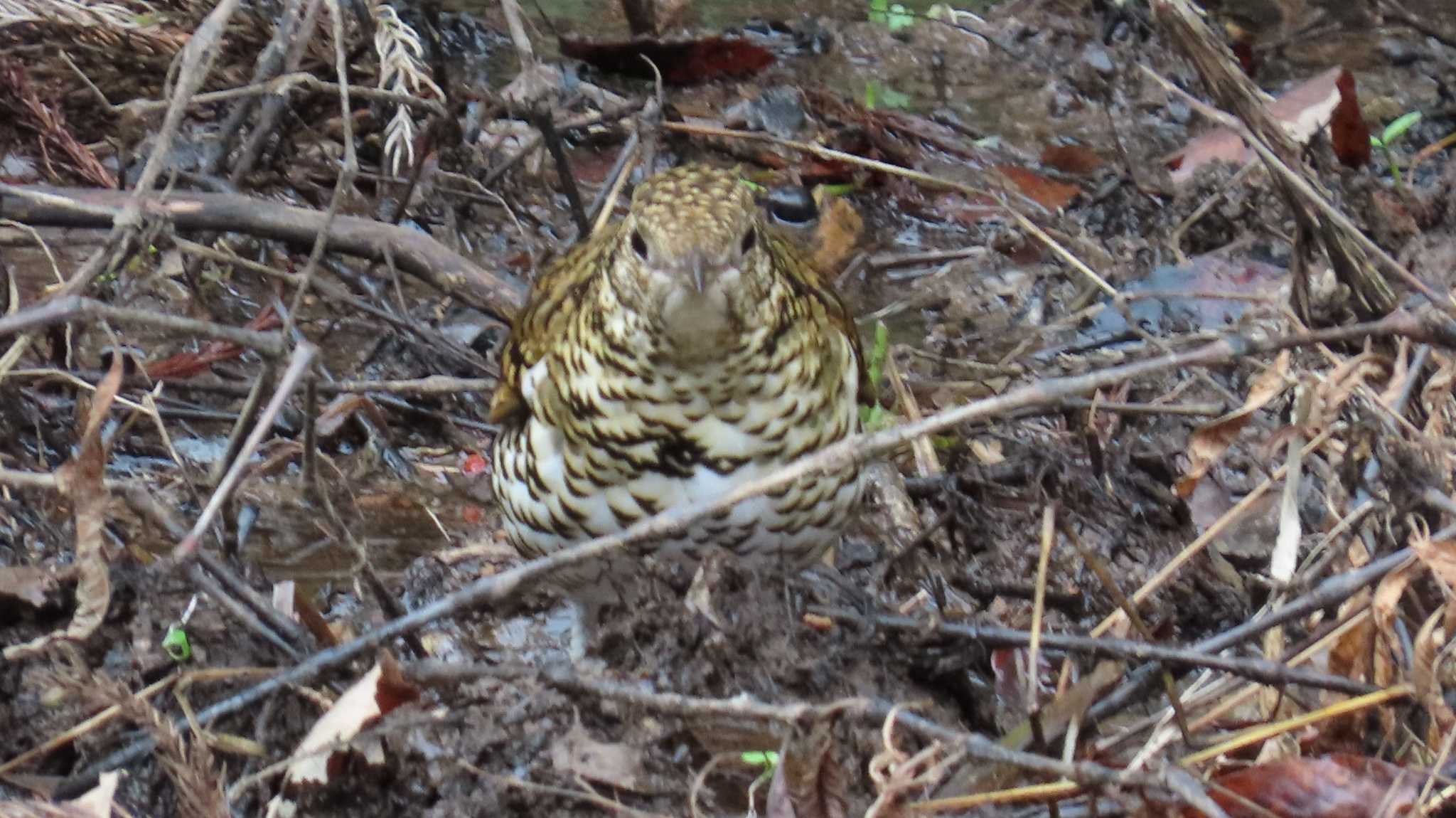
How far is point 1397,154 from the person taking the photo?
217 inches

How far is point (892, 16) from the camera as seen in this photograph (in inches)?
276

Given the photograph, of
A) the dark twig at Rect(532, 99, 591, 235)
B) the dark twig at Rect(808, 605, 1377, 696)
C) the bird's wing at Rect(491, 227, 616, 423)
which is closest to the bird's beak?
the bird's wing at Rect(491, 227, 616, 423)

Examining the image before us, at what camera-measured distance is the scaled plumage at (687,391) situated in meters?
2.40

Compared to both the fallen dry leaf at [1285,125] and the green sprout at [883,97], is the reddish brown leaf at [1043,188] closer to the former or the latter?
the fallen dry leaf at [1285,125]

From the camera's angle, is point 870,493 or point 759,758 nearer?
point 759,758

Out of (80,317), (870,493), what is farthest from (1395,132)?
(80,317)

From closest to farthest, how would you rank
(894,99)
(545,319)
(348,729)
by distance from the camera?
(348,729), (545,319), (894,99)

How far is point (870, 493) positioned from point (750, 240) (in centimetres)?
116

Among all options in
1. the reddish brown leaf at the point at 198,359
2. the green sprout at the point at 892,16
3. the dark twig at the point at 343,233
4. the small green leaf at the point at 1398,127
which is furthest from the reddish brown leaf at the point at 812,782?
the green sprout at the point at 892,16

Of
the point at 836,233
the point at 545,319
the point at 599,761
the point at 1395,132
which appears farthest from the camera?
the point at 1395,132

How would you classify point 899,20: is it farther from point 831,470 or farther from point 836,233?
point 831,470

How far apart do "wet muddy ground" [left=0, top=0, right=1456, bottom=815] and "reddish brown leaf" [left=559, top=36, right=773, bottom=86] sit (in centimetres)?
7

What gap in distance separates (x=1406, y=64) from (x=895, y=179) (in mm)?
2601

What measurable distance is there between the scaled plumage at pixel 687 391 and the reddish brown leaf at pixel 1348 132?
2138 mm
